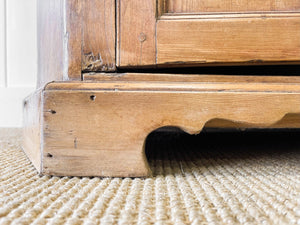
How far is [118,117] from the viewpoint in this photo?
16.4 inches

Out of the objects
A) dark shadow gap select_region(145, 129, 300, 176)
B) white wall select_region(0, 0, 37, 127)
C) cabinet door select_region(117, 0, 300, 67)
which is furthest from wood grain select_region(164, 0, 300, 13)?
white wall select_region(0, 0, 37, 127)

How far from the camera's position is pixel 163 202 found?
1.03 ft

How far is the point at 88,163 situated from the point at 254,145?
1.51ft

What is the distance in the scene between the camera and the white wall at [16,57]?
126cm

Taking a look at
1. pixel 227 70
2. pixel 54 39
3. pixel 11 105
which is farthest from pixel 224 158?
pixel 11 105

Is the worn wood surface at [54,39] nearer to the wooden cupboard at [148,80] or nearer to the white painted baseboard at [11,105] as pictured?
the wooden cupboard at [148,80]

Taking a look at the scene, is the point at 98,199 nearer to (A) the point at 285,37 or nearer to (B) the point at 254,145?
(A) the point at 285,37

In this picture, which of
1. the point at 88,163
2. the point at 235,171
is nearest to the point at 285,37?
the point at 235,171

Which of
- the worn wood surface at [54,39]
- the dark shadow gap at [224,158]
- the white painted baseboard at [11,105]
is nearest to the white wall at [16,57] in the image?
the white painted baseboard at [11,105]

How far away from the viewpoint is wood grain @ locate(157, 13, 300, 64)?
1.51ft

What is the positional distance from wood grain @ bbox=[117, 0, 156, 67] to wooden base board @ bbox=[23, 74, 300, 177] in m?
0.06

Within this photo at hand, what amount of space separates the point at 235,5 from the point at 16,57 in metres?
1.04

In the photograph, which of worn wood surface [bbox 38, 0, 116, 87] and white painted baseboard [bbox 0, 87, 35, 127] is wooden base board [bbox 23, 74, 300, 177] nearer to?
worn wood surface [bbox 38, 0, 116, 87]

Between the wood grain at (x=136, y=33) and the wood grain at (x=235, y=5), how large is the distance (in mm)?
35
